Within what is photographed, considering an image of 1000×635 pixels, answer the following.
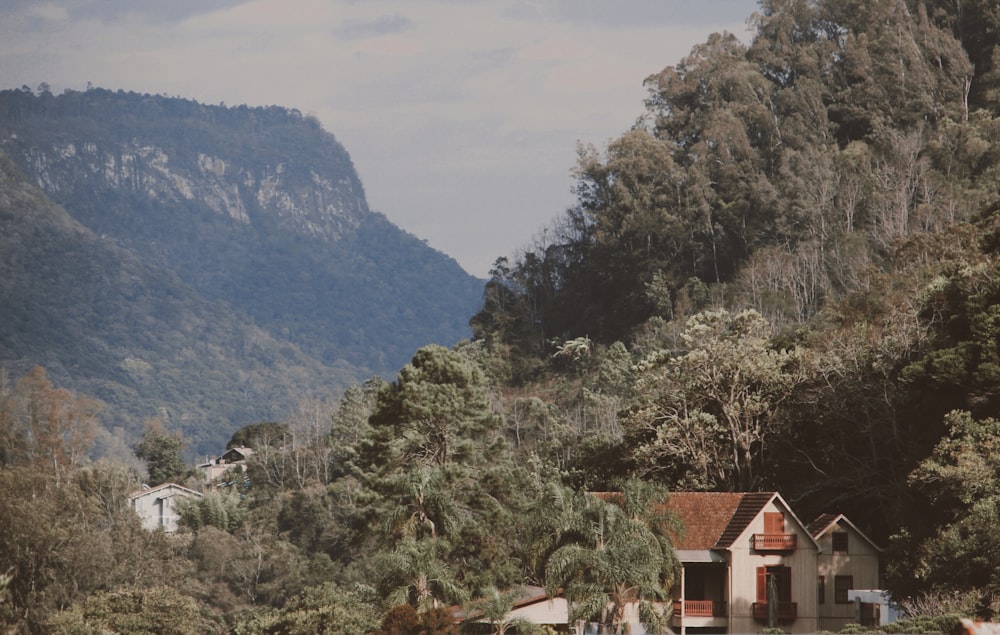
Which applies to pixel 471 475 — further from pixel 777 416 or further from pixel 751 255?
pixel 751 255

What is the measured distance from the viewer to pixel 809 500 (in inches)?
2030

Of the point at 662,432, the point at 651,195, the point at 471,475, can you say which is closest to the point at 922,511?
the point at 662,432

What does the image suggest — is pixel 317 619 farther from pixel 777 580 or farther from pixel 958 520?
pixel 958 520

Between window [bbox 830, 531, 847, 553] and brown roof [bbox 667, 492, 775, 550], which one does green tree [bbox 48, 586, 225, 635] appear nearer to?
brown roof [bbox 667, 492, 775, 550]

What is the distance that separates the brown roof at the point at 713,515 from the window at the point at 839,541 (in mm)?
2084

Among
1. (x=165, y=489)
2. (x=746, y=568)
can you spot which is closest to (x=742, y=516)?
(x=746, y=568)

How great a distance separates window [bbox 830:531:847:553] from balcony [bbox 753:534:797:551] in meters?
1.22

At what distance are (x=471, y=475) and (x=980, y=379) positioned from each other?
16.2 meters

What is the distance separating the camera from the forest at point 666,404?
139 feet

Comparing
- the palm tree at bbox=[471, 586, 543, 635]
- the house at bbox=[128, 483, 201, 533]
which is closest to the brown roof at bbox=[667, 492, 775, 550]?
the palm tree at bbox=[471, 586, 543, 635]

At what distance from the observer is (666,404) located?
55188 mm

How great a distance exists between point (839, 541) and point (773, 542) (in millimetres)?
1941

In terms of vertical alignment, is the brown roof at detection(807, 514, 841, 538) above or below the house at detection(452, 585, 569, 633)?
above

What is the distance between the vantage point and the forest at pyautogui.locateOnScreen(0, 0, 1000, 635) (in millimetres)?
42375
